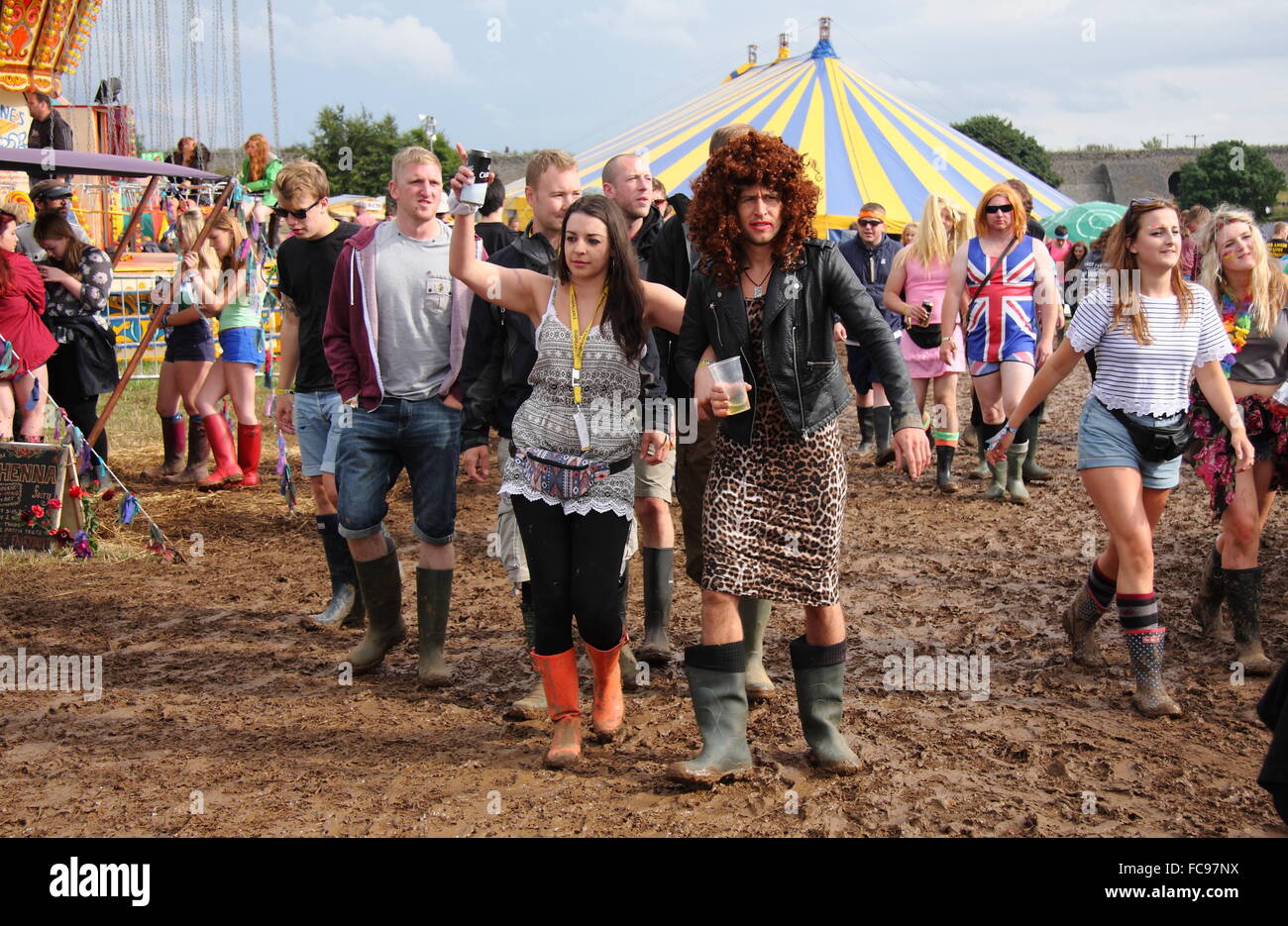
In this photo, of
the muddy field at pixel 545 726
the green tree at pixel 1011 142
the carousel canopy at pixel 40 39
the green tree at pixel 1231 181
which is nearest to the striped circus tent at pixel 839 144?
the carousel canopy at pixel 40 39

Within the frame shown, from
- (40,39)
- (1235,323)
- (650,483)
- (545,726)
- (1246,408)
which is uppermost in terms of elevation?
(40,39)

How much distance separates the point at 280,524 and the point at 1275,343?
5.96m

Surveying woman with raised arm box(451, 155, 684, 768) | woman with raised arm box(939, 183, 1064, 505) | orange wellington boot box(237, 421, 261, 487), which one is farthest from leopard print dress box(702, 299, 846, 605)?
orange wellington boot box(237, 421, 261, 487)

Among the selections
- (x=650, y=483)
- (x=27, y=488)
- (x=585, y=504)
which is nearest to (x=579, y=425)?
(x=585, y=504)

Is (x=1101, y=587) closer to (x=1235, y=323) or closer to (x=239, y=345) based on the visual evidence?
(x=1235, y=323)

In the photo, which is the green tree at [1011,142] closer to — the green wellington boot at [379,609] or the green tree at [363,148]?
the green tree at [363,148]

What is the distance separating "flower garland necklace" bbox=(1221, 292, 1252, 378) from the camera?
196 inches

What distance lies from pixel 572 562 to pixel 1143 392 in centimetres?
227

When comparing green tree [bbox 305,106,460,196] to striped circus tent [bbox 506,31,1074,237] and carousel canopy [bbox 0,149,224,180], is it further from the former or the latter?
carousel canopy [bbox 0,149,224,180]

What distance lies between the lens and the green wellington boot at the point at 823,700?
3.85 m

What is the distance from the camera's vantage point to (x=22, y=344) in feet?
23.7

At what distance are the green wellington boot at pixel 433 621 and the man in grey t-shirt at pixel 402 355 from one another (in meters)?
0.07
